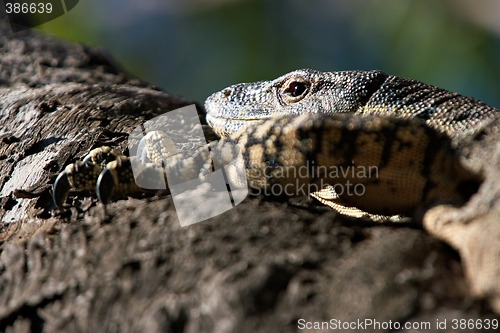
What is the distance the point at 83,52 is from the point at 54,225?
2.90m

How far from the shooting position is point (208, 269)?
7.60 ft

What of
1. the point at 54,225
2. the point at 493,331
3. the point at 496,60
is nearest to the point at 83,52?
the point at 54,225

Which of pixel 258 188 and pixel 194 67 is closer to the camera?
pixel 258 188

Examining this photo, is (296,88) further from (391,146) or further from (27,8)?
(27,8)

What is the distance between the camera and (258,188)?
9.83 feet

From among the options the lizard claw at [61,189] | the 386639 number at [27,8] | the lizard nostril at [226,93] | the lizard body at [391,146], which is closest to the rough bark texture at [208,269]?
the lizard claw at [61,189]

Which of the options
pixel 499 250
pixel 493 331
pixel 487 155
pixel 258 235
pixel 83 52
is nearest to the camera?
pixel 493 331

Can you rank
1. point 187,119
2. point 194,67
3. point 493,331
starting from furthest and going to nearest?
1. point 194,67
2. point 187,119
3. point 493,331

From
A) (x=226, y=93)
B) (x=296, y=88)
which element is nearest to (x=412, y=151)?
(x=296, y=88)

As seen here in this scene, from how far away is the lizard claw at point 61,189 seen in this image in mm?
2959

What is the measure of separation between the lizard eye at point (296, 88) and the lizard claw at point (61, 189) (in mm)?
1460

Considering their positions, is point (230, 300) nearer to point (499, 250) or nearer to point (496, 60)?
point (499, 250)

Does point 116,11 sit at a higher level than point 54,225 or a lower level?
lower

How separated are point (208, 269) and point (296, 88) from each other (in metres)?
1.79
